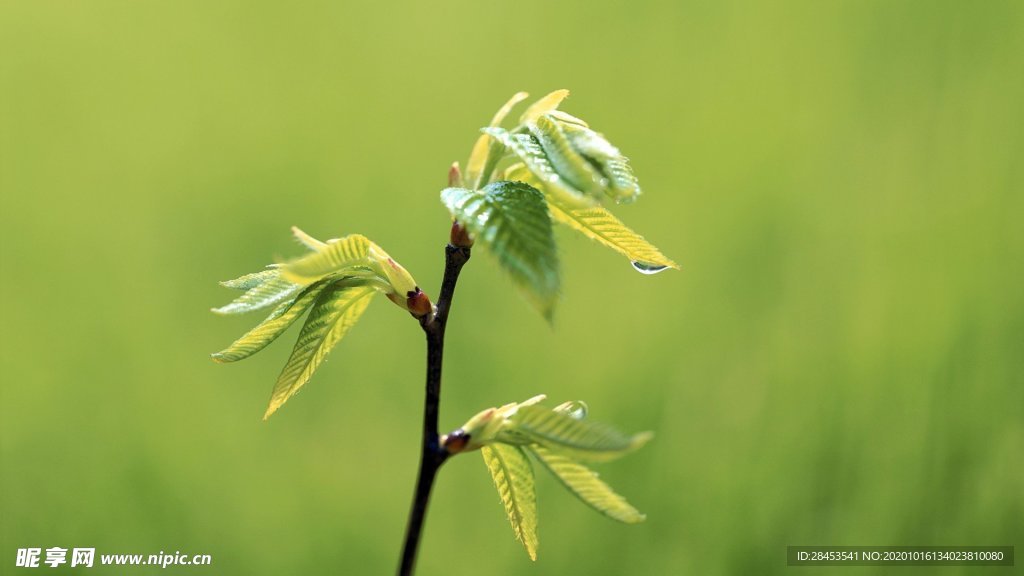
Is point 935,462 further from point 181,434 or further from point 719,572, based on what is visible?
point 181,434

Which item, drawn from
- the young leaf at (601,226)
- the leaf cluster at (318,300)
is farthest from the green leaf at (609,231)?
the leaf cluster at (318,300)

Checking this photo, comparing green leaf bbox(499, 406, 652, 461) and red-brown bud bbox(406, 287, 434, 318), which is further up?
red-brown bud bbox(406, 287, 434, 318)

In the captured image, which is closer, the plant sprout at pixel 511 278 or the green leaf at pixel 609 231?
the plant sprout at pixel 511 278

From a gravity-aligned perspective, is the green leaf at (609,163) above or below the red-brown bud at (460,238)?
above

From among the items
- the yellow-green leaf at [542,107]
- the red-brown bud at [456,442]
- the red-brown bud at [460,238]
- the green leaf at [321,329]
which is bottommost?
the red-brown bud at [456,442]

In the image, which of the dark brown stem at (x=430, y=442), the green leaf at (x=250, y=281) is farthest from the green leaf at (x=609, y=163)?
the green leaf at (x=250, y=281)

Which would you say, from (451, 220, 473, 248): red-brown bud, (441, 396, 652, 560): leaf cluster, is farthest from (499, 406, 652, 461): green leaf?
(451, 220, 473, 248): red-brown bud

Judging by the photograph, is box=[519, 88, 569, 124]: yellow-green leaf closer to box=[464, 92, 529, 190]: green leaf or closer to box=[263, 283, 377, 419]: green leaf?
box=[464, 92, 529, 190]: green leaf

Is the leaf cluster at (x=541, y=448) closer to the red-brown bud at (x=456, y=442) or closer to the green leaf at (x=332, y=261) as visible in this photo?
the red-brown bud at (x=456, y=442)
